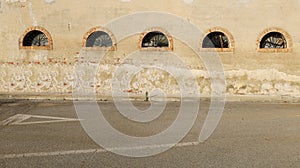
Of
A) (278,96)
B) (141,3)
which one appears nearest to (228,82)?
(278,96)

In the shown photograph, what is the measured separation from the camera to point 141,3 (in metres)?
12.6

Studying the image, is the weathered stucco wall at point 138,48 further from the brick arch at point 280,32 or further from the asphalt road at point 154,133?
the asphalt road at point 154,133

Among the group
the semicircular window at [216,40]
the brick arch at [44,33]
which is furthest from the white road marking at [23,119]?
the semicircular window at [216,40]

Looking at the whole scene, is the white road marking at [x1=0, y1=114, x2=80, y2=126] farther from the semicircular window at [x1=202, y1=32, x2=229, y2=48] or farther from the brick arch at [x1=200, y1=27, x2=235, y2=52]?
the semicircular window at [x1=202, y1=32, x2=229, y2=48]

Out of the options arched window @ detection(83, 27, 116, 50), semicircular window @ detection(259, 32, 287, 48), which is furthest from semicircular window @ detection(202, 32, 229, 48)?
arched window @ detection(83, 27, 116, 50)

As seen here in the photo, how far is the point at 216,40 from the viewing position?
42.3ft

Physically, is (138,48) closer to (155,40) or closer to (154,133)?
(155,40)

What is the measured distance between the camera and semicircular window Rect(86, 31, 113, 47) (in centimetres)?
1289

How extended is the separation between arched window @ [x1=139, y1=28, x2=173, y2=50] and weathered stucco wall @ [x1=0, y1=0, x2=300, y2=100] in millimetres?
234

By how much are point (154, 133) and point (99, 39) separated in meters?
7.55

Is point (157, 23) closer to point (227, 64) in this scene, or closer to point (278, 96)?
point (227, 64)

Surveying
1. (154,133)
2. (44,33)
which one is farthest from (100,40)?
(154,133)

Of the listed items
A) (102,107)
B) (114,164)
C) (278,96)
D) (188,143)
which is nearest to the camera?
(114,164)

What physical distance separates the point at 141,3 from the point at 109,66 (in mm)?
2835
